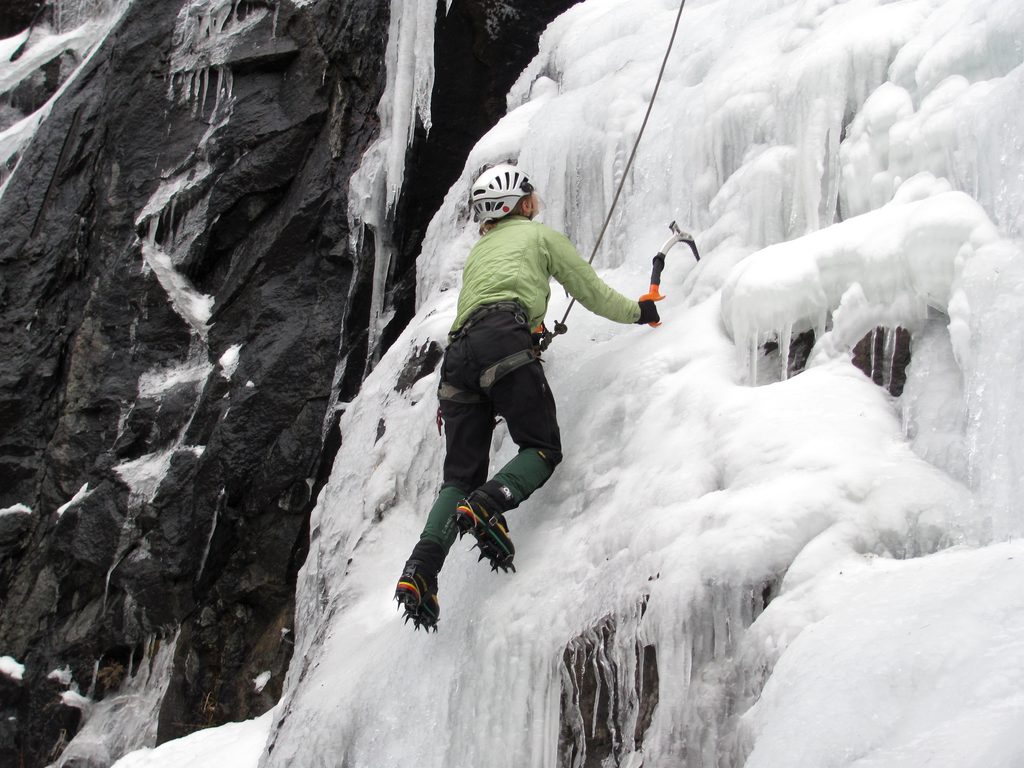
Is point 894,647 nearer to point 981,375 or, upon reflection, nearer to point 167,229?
point 981,375

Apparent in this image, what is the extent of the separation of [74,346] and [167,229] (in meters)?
1.36

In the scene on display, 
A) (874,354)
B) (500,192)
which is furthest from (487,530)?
(500,192)

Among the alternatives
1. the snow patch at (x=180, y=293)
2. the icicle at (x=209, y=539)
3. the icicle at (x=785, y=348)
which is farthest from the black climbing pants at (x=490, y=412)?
the snow patch at (x=180, y=293)

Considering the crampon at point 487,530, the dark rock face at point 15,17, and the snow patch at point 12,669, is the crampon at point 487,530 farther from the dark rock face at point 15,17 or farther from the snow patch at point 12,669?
the dark rock face at point 15,17

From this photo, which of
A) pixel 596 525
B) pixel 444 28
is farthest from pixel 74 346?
pixel 596 525

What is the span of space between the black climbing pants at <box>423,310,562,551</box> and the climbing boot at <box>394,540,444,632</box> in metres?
0.06

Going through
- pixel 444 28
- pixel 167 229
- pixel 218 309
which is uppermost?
pixel 444 28

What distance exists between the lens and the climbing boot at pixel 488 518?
10.8 feet

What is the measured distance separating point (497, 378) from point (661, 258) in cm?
95

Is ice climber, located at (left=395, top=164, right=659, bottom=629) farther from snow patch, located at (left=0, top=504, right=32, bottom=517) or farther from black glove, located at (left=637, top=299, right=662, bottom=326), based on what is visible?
snow patch, located at (left=0, top=504, right=32, bottom=517)

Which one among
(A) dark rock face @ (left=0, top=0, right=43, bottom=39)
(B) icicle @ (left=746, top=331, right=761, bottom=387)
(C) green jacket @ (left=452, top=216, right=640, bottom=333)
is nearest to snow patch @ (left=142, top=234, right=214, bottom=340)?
(C) green jacket @ (left=452, top=216, right=640, bottom=333)

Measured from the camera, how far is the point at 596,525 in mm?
3357

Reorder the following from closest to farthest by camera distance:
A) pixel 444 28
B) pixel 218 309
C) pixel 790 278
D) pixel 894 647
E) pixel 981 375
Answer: pixel 894 647, pixel 981 375, pixel 790 278, pixel 444 28, pixel 218 309

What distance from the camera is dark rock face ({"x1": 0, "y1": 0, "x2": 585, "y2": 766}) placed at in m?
7.67
